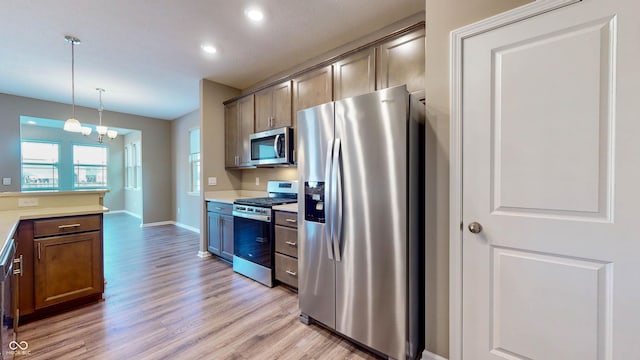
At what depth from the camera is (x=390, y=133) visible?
5.28 feet

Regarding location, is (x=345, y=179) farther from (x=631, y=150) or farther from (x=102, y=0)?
(x=102, y=0)

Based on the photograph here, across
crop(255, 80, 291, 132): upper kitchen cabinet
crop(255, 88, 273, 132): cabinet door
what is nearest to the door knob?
crop(255, 80, 291, 132): upper kitchen cabinet

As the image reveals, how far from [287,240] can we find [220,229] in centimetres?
141

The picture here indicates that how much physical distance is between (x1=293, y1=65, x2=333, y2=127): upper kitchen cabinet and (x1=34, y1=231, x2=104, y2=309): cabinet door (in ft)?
7.69

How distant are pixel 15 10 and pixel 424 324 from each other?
4.15 metres

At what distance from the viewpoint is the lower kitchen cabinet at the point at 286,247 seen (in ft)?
8.48

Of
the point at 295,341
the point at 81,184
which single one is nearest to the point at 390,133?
the point at 295,341

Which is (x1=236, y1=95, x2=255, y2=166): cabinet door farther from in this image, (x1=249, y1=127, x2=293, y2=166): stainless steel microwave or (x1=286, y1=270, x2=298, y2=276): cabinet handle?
(x1=286, y1=270, x2=298, y2=276): cabinet handle

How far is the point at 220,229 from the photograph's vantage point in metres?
3.60

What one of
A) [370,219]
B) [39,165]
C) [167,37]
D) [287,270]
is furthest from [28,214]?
[39,165]

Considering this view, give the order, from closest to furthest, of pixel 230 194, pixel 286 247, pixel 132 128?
pixel 286 247, pixel 230 194, pixel 132 128

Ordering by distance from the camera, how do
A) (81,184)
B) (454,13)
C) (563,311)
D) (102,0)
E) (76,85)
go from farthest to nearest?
(81,184)
(76,85)
(102,0)
(454,13)
(563,311)

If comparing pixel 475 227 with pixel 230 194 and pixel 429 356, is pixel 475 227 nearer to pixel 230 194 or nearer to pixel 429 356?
pixel 429 356

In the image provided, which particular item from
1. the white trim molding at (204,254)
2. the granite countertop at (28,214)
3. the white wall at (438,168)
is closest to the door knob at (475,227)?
the white wall at (438,168)
